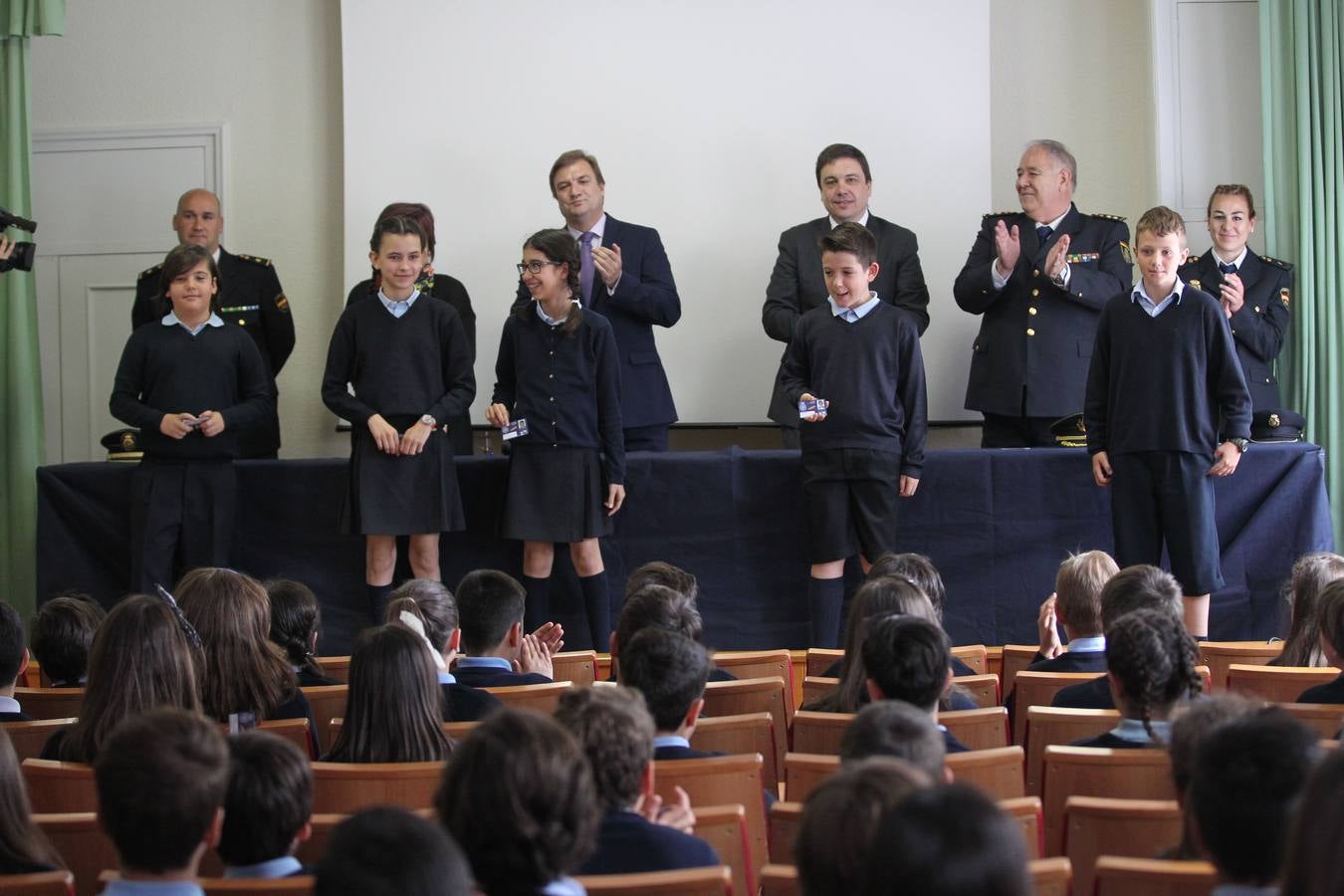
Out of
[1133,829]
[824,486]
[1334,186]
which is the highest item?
[1334,186]

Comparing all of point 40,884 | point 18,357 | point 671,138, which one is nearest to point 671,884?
point 40,884

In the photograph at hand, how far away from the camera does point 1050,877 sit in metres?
1.94

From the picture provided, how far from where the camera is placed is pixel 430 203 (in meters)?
6.88

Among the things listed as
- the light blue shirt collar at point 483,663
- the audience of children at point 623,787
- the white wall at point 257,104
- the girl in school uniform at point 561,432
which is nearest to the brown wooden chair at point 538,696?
the light blue shirt collar at point 483,663

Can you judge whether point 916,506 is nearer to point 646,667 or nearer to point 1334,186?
point 1334,186

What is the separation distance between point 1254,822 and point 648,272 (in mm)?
4317

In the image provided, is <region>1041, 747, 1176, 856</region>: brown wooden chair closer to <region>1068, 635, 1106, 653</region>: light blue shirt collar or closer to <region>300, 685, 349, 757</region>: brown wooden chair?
<region>1068, 635, 1106, 653</region>: light blue shirt collar

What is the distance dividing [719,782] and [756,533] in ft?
9.52

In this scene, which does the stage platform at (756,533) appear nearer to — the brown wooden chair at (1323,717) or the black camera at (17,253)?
the black camera at (17,253)

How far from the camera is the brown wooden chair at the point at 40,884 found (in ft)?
6.58

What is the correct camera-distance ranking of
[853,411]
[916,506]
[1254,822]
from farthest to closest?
[916,506] → [853,411] → [1254,822]

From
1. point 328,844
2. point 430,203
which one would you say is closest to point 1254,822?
point 328,844

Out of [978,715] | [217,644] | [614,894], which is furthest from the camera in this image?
[217,644]

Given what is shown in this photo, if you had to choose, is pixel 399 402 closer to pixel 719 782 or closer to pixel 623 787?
pixel 719 782
